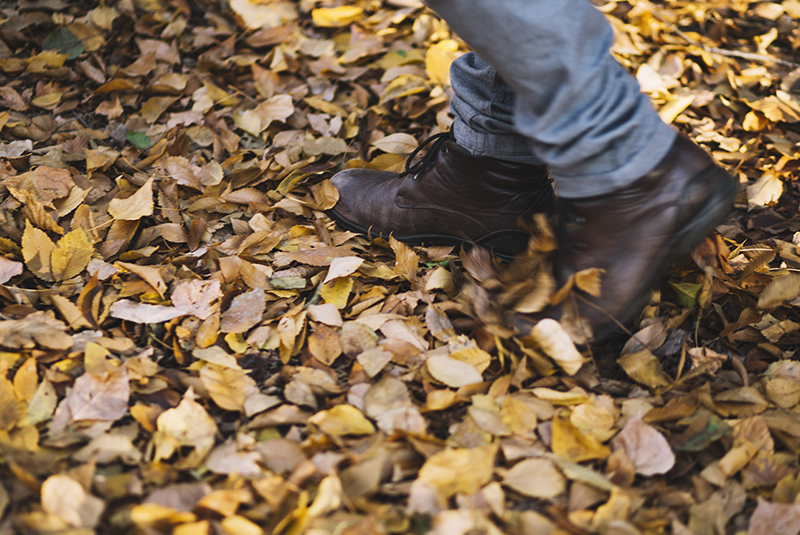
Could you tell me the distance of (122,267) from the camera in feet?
3.74

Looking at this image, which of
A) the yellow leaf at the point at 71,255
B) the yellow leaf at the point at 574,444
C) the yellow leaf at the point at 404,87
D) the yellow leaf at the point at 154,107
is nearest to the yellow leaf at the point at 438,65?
the yellow leaf at the point at 404,87

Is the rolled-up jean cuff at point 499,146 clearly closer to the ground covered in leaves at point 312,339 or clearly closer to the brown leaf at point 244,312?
the ground covered in leaves at point 312,339

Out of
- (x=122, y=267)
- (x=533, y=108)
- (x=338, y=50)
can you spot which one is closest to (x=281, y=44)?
(x=338, y=50)

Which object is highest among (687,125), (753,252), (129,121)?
(129,121)

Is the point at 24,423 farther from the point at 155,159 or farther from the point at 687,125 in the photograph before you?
the point at 687,125

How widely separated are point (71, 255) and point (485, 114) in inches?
36.9

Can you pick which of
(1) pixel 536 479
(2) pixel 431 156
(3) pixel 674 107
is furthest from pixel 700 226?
(3) pixel 674 107

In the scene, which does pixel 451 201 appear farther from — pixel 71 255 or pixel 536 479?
pixel 71 255

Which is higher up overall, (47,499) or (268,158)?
(268,158)

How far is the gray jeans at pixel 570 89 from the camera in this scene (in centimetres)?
78

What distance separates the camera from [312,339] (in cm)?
106

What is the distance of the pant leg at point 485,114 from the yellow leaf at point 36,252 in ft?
3.06

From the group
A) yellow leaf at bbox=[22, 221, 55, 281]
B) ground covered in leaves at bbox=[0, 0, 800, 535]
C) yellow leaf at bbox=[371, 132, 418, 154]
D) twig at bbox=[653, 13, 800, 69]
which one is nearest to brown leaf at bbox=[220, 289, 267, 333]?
ground covered in leaves at bbox=[0, 0, 800, 535]

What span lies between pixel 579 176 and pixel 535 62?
0.67ft
